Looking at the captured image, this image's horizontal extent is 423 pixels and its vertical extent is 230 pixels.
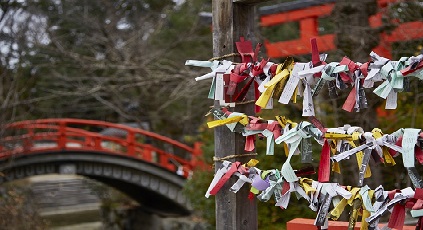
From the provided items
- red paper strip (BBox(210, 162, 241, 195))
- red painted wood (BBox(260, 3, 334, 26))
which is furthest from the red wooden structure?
red paper strip (BBox(210, 162, 241, 195))

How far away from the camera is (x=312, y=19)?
30.9 ft

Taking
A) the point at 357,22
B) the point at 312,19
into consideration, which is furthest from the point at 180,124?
the point at 357,22

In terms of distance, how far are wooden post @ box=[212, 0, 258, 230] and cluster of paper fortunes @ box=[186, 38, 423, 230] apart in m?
0.09

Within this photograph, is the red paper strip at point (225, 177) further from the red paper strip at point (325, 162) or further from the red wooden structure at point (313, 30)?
the red wooden structure at point (313, 30)

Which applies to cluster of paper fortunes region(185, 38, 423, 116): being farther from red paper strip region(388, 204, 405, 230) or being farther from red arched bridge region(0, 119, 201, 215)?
red arched bridge region(0, 119, 201, 215)

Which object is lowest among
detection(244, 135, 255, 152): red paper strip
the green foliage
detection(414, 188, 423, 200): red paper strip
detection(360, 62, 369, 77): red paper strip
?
the green foliage

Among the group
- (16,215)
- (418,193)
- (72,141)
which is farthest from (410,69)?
(72,141)

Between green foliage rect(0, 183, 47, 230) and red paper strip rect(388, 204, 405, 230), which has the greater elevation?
red paper strip rect(388, 204, 405, 230)

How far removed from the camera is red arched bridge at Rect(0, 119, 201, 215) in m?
11.2

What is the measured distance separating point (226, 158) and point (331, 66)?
2.66ft

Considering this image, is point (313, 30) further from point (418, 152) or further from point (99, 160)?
point (418, 152)

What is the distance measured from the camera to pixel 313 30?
933 centimetres

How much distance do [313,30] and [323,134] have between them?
280 inches

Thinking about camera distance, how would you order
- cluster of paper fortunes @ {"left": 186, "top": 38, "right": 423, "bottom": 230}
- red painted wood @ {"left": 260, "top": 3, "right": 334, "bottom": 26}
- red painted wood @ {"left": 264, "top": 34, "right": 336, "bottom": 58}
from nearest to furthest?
cluster of paper fortunes @ {"left": 186, "top": 38, "right": 423, "bottom": 230}, red painted wood @ {"left": 264, "top": 34, "right": 336, "bottom": 58}, red painted wood @ {"left": 260, "top": 3, "right": 334, "bottom": 26}
